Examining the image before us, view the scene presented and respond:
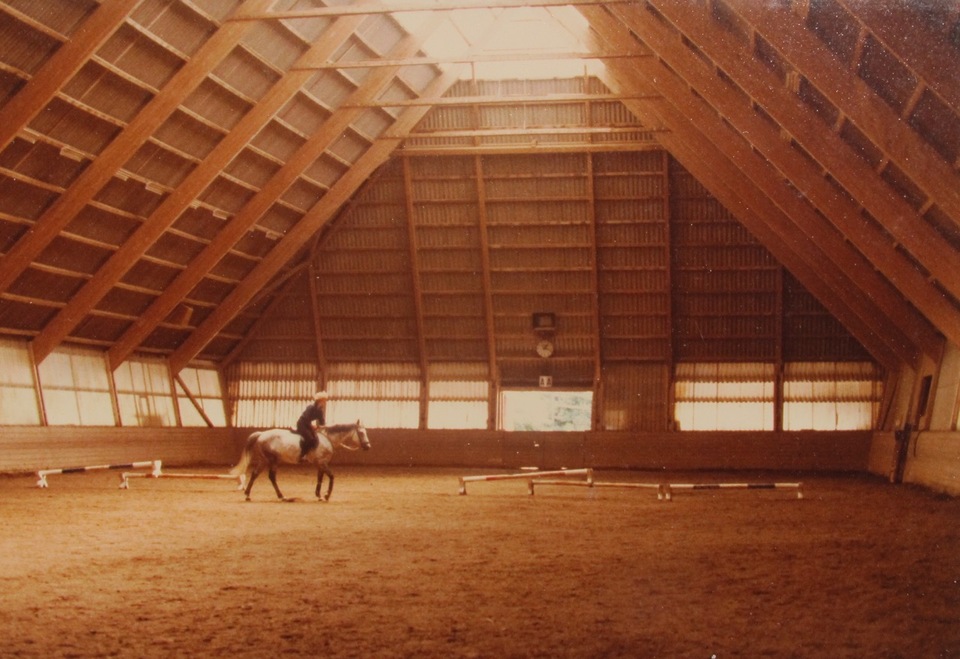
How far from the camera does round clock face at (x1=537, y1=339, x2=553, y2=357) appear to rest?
3066cm

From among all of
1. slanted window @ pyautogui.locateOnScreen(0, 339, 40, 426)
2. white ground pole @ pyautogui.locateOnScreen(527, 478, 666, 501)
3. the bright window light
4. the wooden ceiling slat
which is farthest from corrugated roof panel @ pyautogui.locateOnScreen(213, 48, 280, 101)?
the bright window light

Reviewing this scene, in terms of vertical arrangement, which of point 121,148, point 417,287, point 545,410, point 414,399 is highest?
point 121,148

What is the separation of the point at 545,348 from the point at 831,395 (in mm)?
7310

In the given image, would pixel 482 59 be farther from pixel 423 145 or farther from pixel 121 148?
pixel 423 145

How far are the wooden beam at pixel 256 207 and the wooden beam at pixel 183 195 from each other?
6.22 ft

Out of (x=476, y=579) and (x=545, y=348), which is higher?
(x=545, y=348)

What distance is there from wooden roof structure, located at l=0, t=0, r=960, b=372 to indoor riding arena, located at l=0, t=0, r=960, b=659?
7 cm

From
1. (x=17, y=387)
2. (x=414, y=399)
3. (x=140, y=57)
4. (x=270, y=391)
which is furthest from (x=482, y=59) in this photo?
(x=270, y=391)

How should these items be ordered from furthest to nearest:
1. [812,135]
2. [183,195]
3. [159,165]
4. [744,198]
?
1. [744,198]
2. [183,195]
3. [159,165]
4. [812,135]

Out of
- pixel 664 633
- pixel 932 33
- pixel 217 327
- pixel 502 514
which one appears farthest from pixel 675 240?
pixel 664 633

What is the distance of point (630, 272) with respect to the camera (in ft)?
96.5

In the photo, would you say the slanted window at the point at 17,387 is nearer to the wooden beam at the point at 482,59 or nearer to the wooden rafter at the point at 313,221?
the wooden rafter at the point at 313,221

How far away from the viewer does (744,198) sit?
23500mm

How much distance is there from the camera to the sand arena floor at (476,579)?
736 cm
